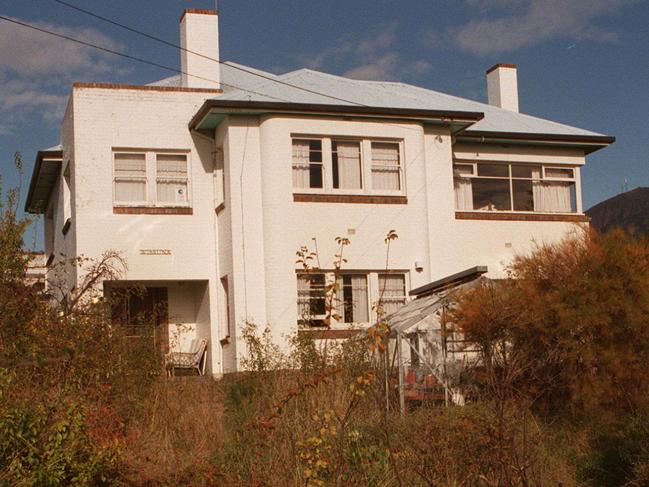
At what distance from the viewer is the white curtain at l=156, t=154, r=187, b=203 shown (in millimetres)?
24062

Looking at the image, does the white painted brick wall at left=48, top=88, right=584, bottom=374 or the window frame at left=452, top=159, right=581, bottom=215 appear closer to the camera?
the white painted brick wall at left=48, top=88, right=584, bottom=374

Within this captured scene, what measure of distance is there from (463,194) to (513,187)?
1564 millimetres

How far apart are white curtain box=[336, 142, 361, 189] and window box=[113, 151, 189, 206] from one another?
3642 mm

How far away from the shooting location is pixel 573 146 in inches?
1061

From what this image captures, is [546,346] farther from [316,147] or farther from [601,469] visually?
[316,147]

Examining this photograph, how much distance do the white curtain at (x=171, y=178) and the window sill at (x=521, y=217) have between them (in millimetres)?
6672

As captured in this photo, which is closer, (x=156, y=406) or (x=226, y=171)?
(x=156, y=406)

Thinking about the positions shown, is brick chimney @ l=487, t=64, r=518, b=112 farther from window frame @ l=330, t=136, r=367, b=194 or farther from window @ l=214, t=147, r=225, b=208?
window @ l=214, t=147, r=225, b=208

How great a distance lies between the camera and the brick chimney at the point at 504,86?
3033 cm

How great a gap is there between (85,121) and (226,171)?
3.40 meters

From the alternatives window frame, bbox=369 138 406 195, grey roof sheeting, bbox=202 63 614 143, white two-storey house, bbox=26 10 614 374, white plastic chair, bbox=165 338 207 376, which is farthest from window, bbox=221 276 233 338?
grey roof sheeting, bbox=202 63 614 143

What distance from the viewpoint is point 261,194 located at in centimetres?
2292

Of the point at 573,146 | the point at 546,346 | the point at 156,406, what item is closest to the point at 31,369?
the point at 156,406

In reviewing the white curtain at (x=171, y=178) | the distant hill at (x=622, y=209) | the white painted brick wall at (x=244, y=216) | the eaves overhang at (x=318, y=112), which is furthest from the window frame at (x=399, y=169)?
the distant hill at (x=622, y=209)
